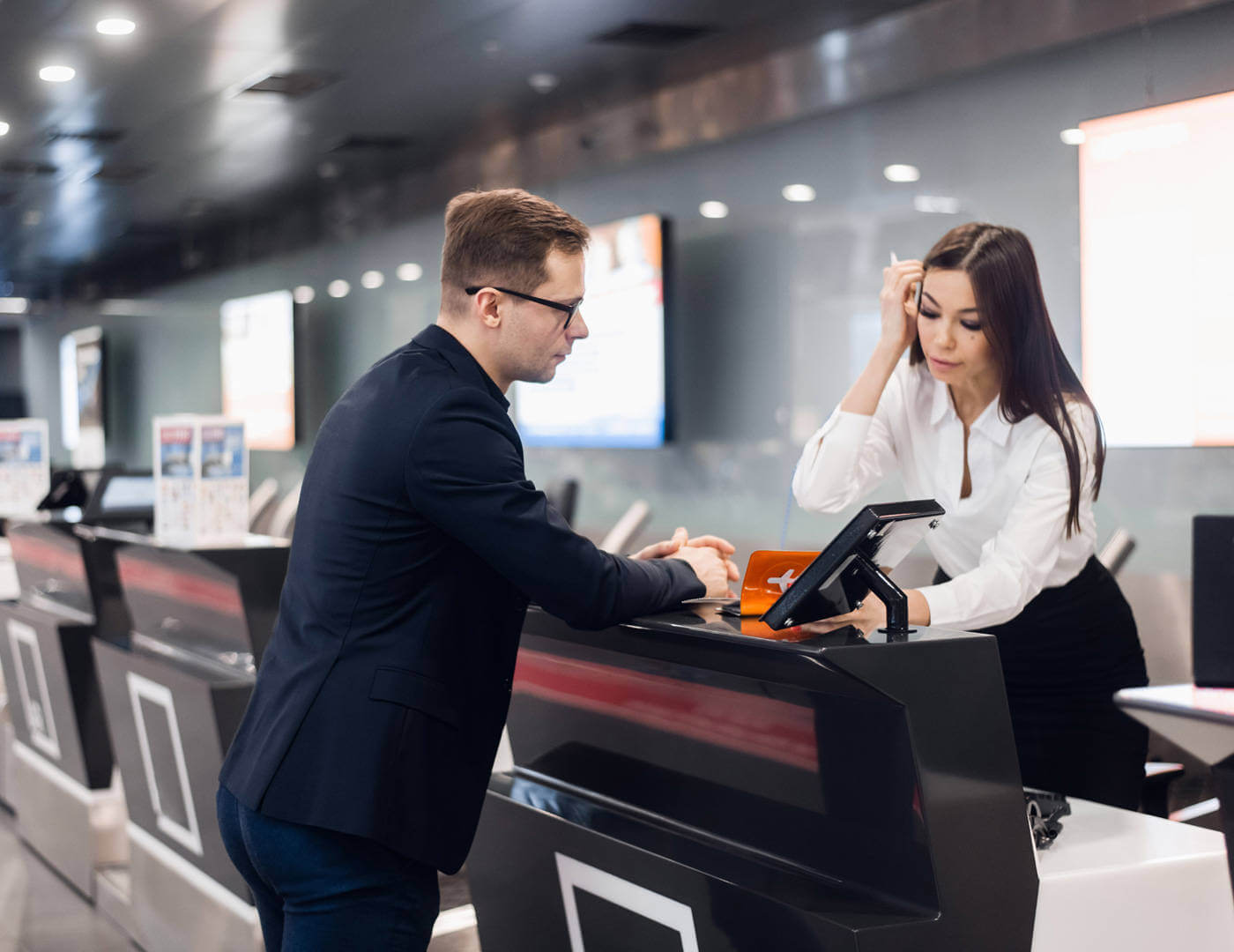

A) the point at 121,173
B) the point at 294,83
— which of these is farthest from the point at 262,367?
the point at 294,83

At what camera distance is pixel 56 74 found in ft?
20.4

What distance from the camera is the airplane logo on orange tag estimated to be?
1781 mm

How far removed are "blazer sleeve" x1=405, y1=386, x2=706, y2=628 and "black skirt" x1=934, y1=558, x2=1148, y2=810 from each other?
3.13 ft

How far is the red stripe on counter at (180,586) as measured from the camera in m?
3.20

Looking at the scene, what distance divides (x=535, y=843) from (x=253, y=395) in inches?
352

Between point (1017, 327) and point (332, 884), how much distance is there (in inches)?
56.1

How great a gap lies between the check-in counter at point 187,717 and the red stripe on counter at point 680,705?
2.98 ft

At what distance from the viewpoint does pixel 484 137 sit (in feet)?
25.6

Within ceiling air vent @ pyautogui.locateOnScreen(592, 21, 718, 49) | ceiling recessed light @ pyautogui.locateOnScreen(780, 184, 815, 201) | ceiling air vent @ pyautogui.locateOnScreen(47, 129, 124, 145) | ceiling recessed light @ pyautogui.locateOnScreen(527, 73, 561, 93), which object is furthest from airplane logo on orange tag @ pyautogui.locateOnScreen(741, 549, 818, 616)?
ceiling air vent @ pyautogui.locateOnScreen(47, 129, 124, 145)

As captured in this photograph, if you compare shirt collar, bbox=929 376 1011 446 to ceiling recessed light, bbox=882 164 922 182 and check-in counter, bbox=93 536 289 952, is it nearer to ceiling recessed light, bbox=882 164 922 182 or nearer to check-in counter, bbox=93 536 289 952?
check-in counter, bbox=93 536 289 952

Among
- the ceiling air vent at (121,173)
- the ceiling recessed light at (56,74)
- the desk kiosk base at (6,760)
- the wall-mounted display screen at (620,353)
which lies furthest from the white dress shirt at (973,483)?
the ceiling air vent at (121,173)

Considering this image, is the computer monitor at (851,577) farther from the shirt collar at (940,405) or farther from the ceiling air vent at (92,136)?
the ceiling air vent at (92,136)

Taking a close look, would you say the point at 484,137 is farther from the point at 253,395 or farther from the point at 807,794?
the point at 807,794

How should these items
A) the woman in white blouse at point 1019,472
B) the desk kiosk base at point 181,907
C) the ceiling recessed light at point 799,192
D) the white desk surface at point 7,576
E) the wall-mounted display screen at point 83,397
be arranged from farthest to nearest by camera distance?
the wall-mounted display screen at point 83,397
the white desk surface at point 7,576
the ceiling recessed light at point 799,192
the desk kiosk base at point 181,907
the woman in white blouse at point 1019,472
